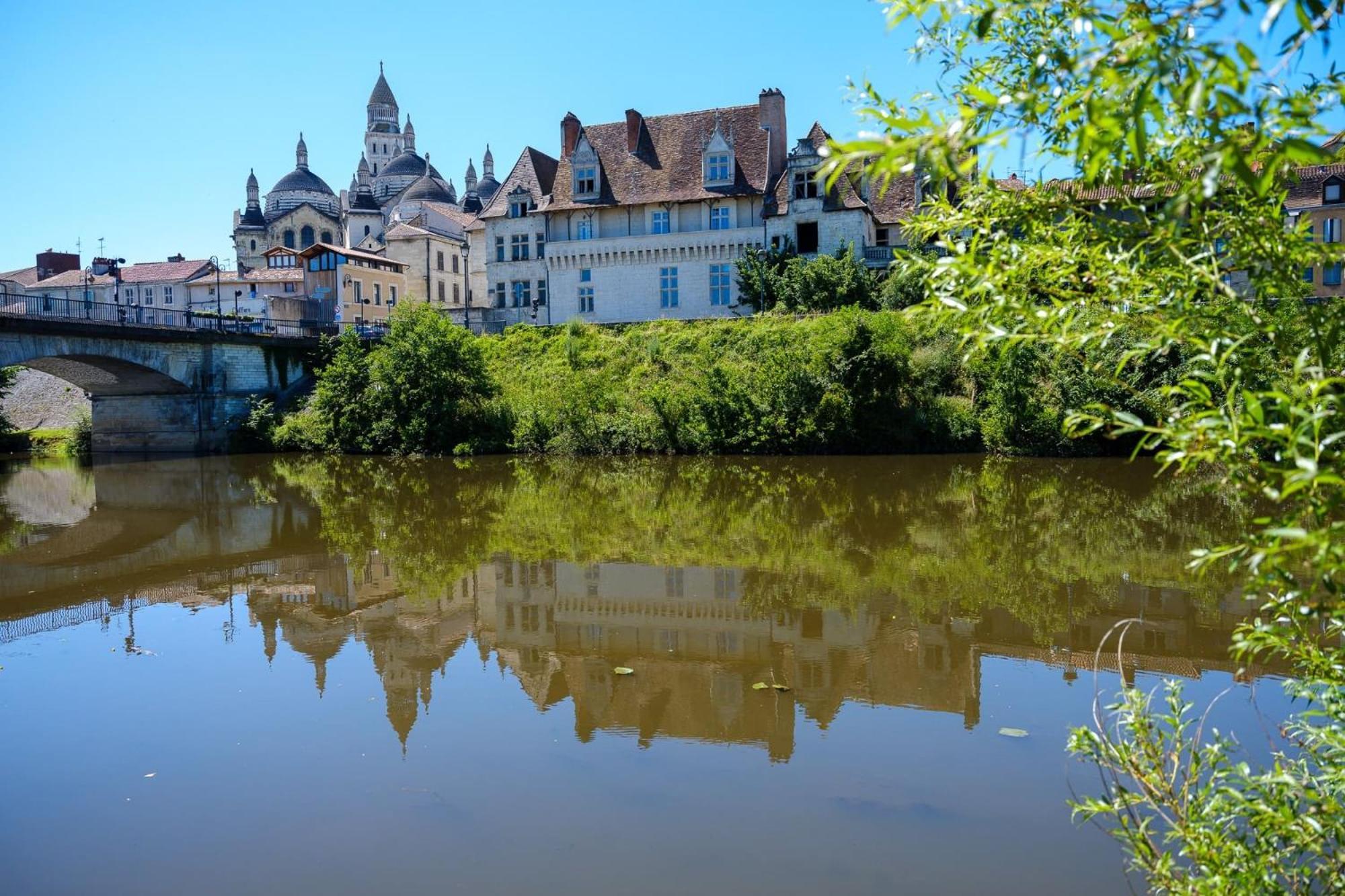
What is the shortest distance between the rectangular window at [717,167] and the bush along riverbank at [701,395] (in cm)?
683

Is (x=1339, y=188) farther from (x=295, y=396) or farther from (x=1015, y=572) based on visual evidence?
(x=295, y=396)

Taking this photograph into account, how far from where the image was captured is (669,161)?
45.1 m

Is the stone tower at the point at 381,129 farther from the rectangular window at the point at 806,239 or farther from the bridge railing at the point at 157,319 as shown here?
the rectangular window at the point at 806,239

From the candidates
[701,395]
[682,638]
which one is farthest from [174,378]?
[682,638]

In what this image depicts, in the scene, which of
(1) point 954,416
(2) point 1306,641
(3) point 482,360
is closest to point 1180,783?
(2) point 1306,641

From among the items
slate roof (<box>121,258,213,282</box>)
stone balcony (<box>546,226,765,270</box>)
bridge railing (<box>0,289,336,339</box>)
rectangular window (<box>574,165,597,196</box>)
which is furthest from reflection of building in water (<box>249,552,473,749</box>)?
slate roof (<box>121,258,213,282</box>)

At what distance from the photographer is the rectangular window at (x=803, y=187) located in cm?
4116

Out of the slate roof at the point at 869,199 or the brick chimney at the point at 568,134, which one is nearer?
the slate roof at the point at 869,199

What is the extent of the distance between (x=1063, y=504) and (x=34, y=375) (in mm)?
55395

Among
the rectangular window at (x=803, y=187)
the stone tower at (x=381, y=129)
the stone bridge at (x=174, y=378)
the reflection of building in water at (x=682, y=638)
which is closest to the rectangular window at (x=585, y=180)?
the rectangular window at (x=803, y=187)

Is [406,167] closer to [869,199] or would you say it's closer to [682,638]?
[869,199]

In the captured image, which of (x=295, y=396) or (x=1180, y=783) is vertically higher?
(x=295, y=396)

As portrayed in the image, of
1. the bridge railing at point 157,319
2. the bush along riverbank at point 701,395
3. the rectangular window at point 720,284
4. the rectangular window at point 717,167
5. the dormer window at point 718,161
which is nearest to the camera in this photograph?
the bush along riverbank at point 701,395

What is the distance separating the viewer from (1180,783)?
19.8 ft
